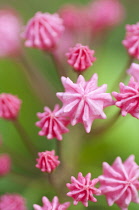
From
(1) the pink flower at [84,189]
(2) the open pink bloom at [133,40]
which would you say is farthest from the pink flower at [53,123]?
(2) the open pink bloom at [133,40]

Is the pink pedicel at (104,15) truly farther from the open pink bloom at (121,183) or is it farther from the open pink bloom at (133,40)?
the open pink bloom at (121,183)

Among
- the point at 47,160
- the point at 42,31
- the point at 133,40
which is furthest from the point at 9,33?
the point at 47,160

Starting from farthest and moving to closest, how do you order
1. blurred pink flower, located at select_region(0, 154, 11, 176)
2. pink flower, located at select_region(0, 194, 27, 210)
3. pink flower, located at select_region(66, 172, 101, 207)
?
blurred pink flower, located at select_region(0, 154, 11, 176) → pink flower, located at select_region(0, 194, 27, 210) → pink flower, located at select_region(66, 172, 101, 207)

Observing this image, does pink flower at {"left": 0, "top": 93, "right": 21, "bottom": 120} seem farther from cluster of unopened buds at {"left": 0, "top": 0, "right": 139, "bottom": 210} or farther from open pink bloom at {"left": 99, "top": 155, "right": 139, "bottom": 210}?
open pink bloom at {"left": 99, "top": 155, "right": 139, "bottom": 210}

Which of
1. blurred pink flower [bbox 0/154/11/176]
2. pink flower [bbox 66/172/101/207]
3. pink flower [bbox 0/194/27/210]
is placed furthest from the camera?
blurred pink flower [bbox 0/154/11/176]

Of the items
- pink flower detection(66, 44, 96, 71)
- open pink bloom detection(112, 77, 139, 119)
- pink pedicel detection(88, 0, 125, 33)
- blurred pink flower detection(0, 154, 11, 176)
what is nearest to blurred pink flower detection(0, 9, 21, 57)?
pink pedicel detection(88, 0, 125, 33)

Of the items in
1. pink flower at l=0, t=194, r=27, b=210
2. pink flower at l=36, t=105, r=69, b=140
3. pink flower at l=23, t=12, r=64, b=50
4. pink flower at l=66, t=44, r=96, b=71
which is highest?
pink flower at l=23, t=12, r=64, b=50

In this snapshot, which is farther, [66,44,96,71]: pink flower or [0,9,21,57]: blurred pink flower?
[0,9,21,57]: blurred pink flower
